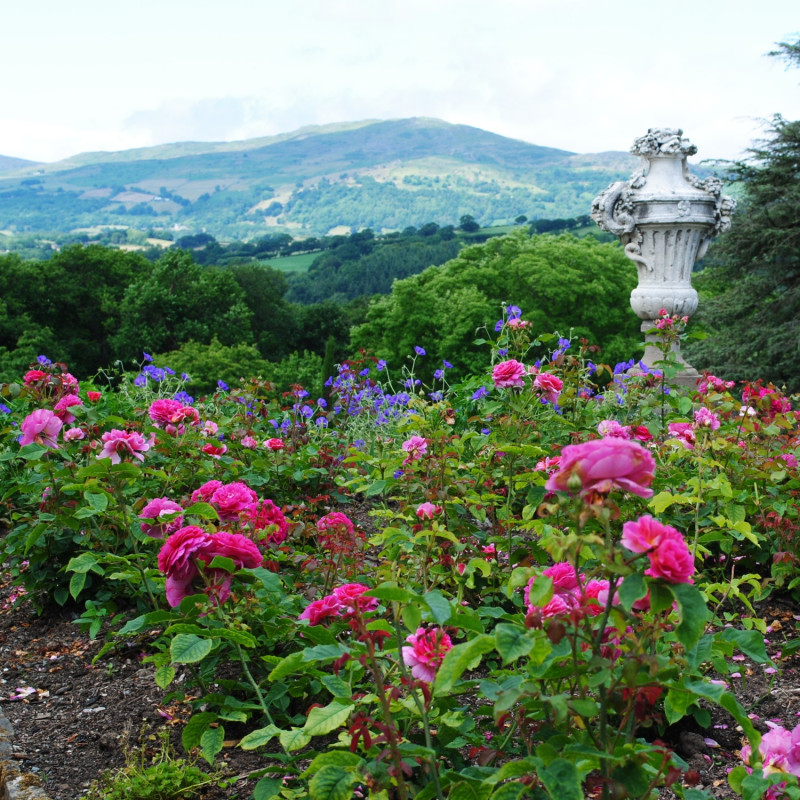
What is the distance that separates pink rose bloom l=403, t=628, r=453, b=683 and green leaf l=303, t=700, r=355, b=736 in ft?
0.44

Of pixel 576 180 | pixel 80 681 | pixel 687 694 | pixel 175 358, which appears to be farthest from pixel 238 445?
pixel 576 180

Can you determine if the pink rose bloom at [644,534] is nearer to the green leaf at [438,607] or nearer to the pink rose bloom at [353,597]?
the green leaf at [438,607]

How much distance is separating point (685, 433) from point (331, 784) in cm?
207

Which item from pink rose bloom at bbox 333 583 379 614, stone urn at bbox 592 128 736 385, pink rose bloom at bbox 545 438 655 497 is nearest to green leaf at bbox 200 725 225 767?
pink rose bloom at bbox 333 583 379 614

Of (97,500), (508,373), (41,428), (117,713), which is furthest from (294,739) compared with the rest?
(41,428)

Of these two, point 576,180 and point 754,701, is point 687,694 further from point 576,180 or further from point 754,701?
point 576,180

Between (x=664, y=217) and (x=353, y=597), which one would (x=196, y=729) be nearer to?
(x=353, y=597)

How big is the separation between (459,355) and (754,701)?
23.9 meters

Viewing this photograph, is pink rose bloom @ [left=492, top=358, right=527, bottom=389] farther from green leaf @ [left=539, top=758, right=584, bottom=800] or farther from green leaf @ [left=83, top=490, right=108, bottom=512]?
green leaf @ [left=539, top=758, right=584, bottom=800]

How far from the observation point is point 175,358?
102 ft

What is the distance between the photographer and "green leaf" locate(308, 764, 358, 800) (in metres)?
1.26

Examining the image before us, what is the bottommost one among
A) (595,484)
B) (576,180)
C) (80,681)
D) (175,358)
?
(175,358)

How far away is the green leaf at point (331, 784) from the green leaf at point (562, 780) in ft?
1.07

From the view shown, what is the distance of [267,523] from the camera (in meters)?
2.40
